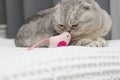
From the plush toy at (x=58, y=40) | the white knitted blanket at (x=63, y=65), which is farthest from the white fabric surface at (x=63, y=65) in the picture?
the plush toy at (x=58, y=40)

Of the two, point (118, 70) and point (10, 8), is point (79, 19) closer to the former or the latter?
point (118, 70)

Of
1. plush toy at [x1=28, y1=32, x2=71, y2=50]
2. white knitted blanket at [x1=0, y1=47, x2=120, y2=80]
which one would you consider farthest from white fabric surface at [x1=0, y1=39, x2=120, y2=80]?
plush toy at [x1=28, y1=32, x2=71, y2=50]

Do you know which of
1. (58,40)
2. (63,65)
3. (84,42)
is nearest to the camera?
(63,65)

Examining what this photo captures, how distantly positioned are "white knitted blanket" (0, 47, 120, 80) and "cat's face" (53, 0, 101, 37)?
11.7 inches

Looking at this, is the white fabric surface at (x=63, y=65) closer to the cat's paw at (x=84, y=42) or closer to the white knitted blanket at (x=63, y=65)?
the white knitted blanket at (x=63, y=65)

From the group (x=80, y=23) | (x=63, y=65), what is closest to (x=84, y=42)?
(x=80, y=23)

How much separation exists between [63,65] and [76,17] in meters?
0.41

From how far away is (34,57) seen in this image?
56cm

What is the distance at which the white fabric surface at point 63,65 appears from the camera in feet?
1.66

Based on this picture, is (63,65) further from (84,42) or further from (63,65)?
(84,42)

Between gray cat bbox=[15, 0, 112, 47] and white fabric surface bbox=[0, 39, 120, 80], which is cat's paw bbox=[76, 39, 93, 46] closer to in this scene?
gray cat bbox=[15, 0, 112, 47]

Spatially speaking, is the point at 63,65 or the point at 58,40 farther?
the point at 58,40

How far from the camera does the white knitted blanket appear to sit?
506 millimetres

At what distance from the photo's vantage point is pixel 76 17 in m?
0.95
